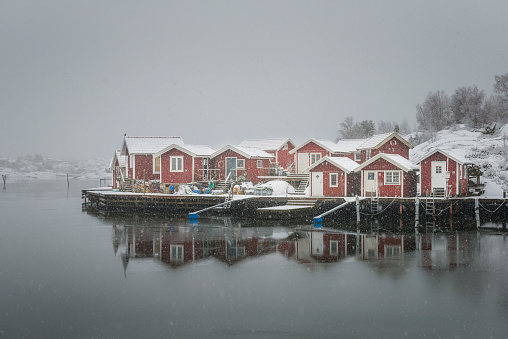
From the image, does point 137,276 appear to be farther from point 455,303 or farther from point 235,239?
point 455,303

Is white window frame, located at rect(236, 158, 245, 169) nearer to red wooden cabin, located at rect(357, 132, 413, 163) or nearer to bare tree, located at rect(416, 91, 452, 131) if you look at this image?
red wooden cabin, located at rect(357, 132, 413, 163)

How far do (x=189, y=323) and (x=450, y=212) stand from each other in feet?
86.4

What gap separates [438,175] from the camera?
3741 cm

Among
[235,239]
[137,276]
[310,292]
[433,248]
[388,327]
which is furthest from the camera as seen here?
[235,239]

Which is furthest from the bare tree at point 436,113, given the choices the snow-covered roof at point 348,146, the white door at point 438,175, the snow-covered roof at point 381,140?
the white door at point 438,175

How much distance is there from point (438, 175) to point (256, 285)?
83.0 feet

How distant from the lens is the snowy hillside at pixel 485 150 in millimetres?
53250

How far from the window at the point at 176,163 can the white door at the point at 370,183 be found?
60.4 feet

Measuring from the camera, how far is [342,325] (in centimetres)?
1300

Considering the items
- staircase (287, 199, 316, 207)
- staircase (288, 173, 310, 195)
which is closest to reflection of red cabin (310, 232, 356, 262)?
staircase (287, 199, 316, 207)

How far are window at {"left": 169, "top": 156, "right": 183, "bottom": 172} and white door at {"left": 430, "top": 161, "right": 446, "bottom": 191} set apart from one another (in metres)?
23.2

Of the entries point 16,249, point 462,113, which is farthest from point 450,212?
point 462,113

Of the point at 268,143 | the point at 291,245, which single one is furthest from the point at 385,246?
the point at 268,143

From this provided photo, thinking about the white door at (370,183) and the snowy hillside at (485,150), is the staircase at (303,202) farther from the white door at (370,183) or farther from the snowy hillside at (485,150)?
the snowy hillside at (485,150)
